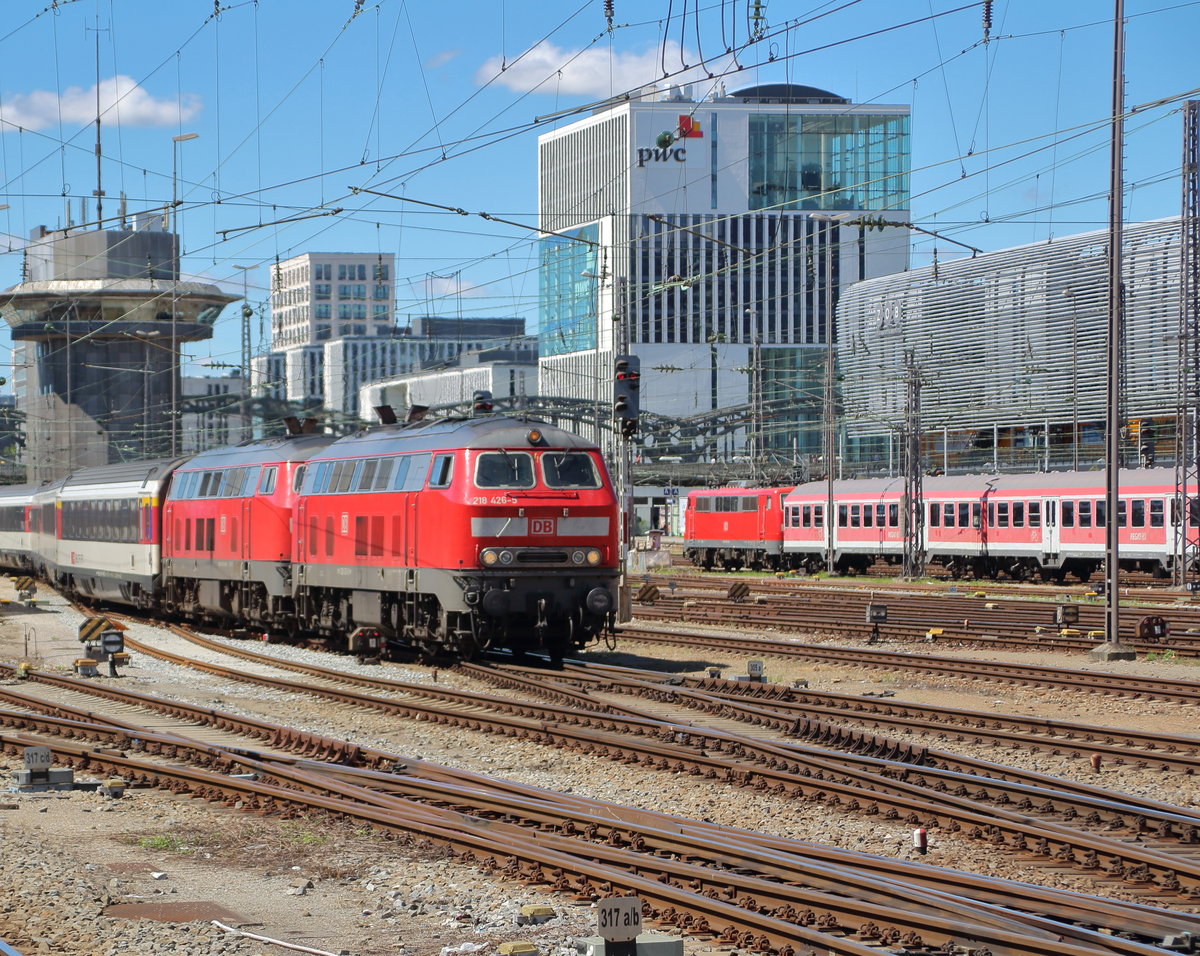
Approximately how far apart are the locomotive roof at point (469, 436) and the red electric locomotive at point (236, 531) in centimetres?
354

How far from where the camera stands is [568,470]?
2466cm

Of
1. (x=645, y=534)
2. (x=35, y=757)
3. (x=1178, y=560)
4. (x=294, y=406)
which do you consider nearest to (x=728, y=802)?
(x=35, y=757)

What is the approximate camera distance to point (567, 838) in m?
11.6

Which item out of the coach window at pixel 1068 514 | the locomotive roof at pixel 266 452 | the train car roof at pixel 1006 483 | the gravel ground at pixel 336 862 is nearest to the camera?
the gravel ground at pixel 336 862

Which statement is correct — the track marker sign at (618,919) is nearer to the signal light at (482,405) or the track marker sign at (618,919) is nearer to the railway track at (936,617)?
the signal light at (482,405)

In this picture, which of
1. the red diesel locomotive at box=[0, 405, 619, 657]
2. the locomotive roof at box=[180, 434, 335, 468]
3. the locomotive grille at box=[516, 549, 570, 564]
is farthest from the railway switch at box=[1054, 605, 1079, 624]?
the locomotive roof at box=[180, 434, 335, 468]

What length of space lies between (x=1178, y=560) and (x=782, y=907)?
40243mm

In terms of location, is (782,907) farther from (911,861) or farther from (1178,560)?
(1178,560)

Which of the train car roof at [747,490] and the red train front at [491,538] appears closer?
the red train front at [491,538]

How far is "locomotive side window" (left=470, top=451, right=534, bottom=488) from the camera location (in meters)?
24.0

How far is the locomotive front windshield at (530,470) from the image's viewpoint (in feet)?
79.0

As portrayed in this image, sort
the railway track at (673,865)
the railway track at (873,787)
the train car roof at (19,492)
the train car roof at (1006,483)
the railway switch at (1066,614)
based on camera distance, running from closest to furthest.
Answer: the railway track at (673,865)
the railway track at (873,787)
the railway switch at (1066,614)
the train car roof at (1006,483)
the train car roof at (19,492)

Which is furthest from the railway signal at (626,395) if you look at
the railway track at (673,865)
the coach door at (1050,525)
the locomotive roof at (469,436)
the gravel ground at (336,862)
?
the coach door at (1050,525)

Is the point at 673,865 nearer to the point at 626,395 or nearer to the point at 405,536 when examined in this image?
the point at 405,536
